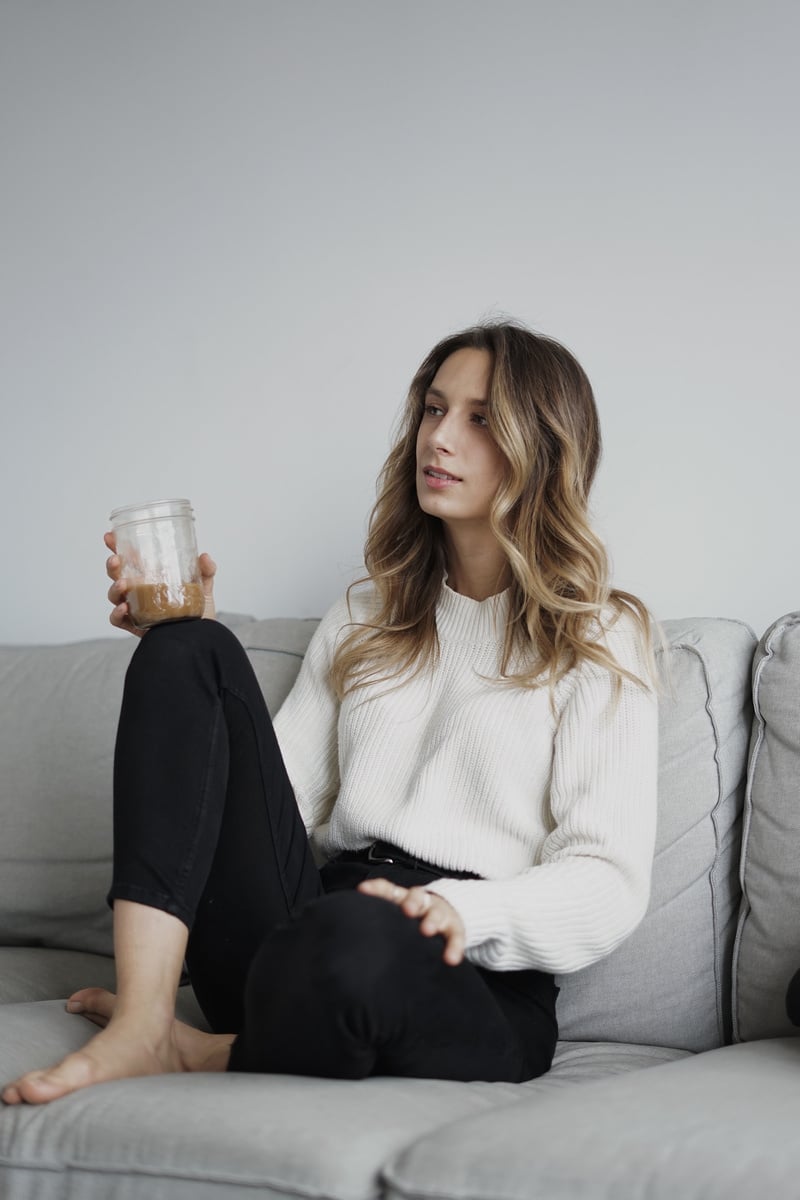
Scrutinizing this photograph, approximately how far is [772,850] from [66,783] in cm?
110

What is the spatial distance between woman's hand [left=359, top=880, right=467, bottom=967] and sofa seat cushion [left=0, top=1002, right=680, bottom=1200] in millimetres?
134

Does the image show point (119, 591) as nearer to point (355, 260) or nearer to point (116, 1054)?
point (116, 1054)

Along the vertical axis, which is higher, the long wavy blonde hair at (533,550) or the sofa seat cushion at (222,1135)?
the long wavy blonde hair at (533,550)

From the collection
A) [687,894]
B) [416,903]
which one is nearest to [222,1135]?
[416,903]

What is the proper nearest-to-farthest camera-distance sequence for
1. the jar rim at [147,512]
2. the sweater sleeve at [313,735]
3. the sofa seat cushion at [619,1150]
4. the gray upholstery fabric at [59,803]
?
the sofa seat cushion at [619,1150]
the jar rim at [147,512]
the sweater sleeve at [313,735]
the gray upholstery fabric at [59,803]

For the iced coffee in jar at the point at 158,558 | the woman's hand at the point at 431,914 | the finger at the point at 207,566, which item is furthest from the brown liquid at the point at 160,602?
the woman's hand at the point at 431,914

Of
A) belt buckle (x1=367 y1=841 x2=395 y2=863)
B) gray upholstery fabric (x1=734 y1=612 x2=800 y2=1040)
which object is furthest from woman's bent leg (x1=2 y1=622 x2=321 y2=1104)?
gray upholstery fabric (x1=734 y1=612 x2=800 y2=1040)

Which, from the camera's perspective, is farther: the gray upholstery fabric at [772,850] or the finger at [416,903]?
the gray upholstery fabric at [772,850]

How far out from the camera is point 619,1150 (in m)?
0.89

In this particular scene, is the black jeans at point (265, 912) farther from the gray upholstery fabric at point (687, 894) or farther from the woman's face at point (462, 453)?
the woman's face at point (462, 453)

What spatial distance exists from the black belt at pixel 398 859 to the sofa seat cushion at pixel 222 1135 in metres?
0.34

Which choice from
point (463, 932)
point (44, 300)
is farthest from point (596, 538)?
point (44, 300)

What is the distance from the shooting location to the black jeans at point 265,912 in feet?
3.44

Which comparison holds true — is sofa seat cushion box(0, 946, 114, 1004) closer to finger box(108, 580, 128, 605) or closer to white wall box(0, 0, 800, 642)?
finger box(108, 580, 128, 605)
